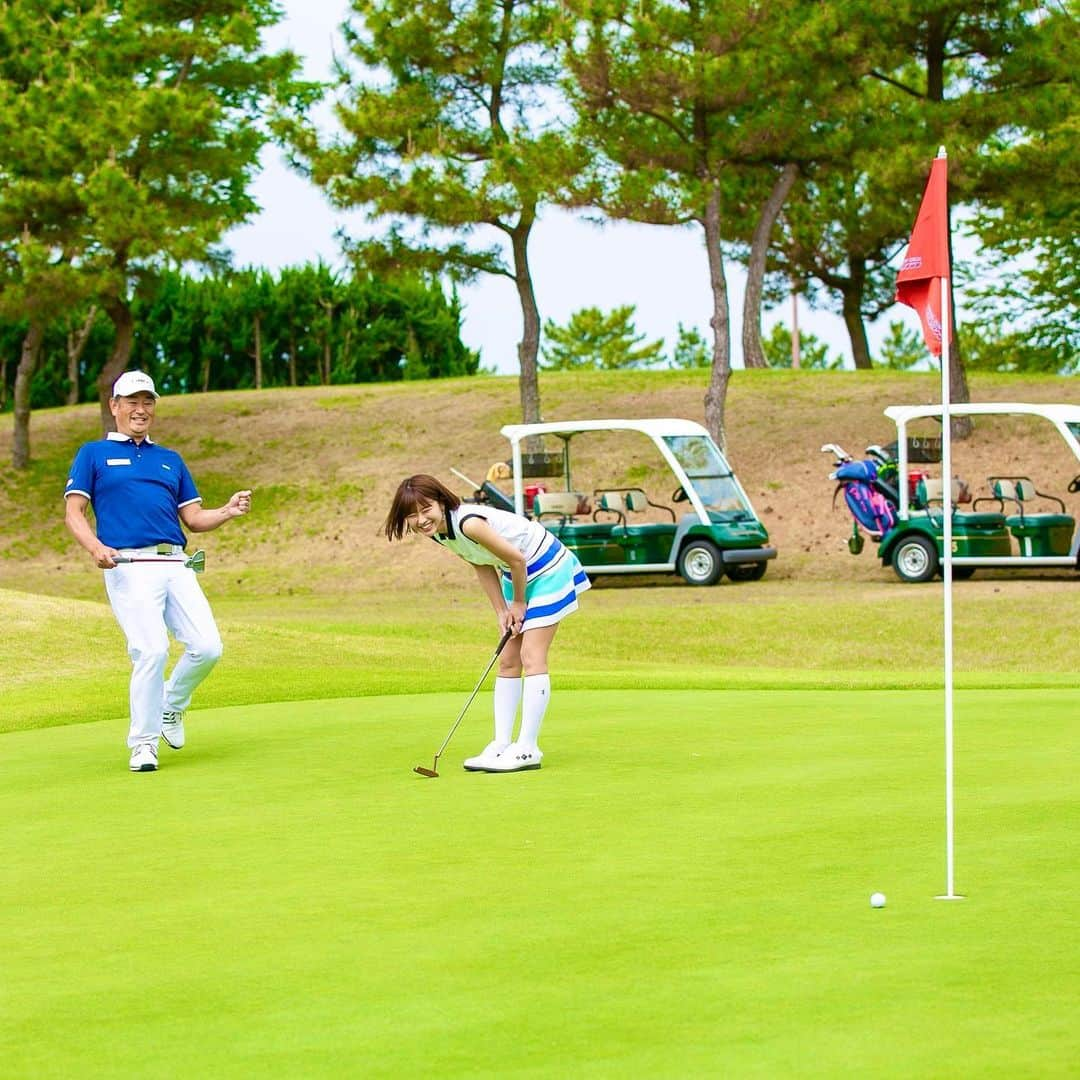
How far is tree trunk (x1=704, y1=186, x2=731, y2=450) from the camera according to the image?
103 ft

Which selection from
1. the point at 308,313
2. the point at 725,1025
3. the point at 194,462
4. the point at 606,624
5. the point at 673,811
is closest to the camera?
the point at 725,1025

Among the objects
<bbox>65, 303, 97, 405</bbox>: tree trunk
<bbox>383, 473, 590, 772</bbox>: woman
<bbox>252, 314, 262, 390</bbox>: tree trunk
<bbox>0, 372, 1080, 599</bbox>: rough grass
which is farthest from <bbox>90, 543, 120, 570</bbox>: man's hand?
<bbox>65, 303, 97, 405</bbox>: tree trunk

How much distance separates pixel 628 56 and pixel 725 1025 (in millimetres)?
27571

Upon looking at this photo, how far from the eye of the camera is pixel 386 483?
33.5m

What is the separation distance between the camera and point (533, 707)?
28.1ft

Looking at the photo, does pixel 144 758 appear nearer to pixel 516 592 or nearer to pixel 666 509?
pixel 516 592

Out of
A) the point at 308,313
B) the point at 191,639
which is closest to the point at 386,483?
the point at 308,313

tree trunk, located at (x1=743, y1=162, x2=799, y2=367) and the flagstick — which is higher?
tree trunk, located at (x1=743, y1=162, x2=799, y2=367)

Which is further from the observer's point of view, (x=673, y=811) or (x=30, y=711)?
(x=30, y=711)

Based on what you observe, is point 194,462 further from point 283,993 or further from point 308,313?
point 283,993

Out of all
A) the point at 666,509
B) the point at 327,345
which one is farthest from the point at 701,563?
the point at 327,345

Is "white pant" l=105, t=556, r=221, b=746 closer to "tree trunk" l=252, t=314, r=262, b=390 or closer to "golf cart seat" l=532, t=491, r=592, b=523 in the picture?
"golf cart seat" l=532, t=491, r=592, b=523

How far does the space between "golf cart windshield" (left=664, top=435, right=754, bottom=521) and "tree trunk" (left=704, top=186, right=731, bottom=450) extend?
5267 millimetres

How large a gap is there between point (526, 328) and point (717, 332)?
4.01 meters
